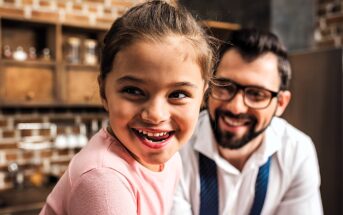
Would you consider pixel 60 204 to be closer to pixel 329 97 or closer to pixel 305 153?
pixel 305 153

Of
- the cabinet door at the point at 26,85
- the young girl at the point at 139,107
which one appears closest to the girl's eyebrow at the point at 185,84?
the young girl at the point at 139,107

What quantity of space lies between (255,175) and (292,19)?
1.98m

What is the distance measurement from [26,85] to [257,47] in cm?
244

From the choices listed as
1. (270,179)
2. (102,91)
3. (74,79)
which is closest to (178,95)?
(102,91)

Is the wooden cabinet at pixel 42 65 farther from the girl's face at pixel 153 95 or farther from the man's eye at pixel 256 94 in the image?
the girl's face at pixel 153 95

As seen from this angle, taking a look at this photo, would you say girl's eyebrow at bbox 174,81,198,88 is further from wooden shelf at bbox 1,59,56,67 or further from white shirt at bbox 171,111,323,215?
wooden shelf at bbox 1,59,56,67

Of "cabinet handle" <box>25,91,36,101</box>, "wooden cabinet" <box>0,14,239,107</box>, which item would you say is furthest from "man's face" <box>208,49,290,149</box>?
"cabinet handle" <box>25,91,36,101</box>

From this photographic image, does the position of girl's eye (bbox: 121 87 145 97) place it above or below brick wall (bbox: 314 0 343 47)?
below

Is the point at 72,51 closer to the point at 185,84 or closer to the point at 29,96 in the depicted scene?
the point at 29,96

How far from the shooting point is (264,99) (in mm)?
1357

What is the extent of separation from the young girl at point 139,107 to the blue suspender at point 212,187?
0.52 meters

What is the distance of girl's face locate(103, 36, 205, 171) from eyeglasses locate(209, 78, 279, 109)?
56cm

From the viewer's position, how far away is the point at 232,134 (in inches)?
52.3

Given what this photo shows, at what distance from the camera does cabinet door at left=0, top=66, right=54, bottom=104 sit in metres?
3.15
